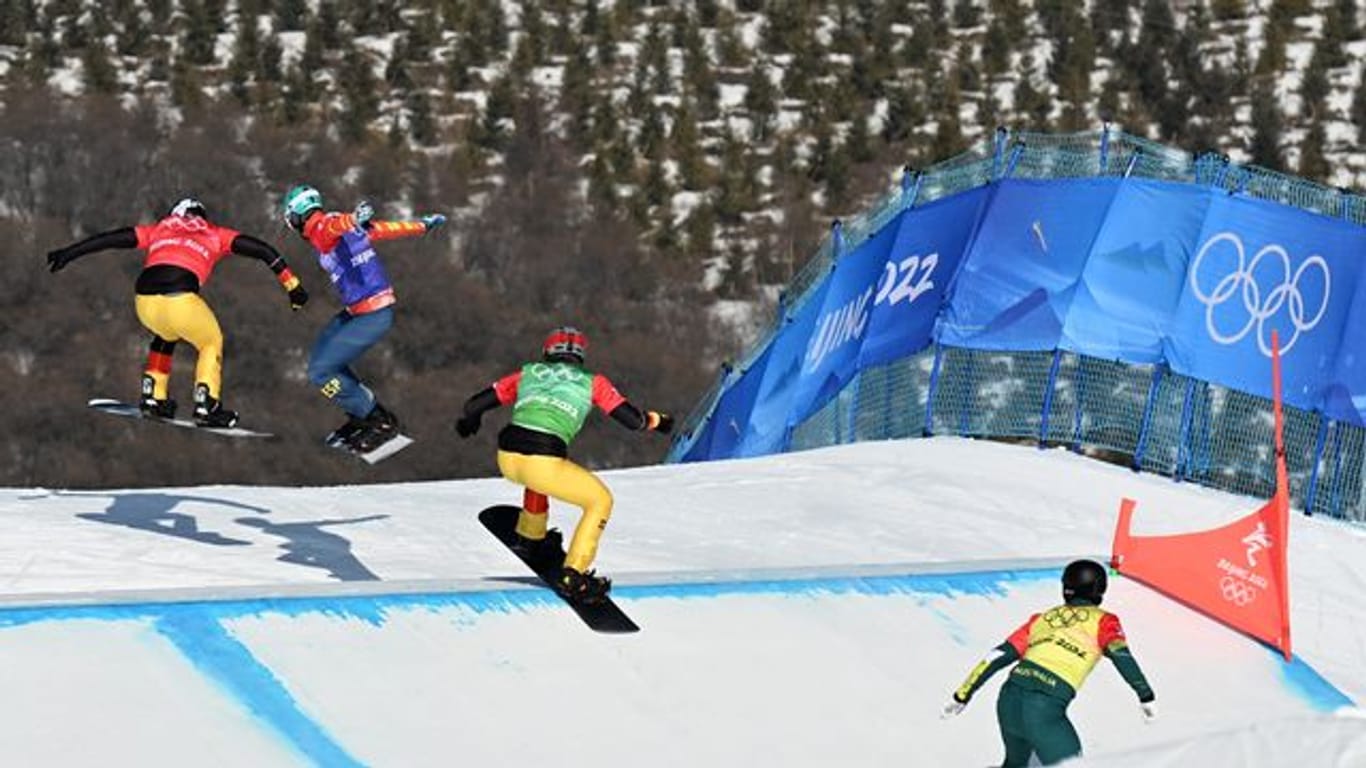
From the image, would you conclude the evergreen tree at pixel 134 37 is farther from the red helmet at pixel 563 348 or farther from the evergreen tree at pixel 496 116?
the red helmet at pixel 563 348

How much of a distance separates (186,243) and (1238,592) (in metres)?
6.91

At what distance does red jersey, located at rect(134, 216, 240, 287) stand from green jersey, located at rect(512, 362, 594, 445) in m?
3.07

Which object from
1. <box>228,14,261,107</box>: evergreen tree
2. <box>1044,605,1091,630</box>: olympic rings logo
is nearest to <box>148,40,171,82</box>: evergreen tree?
<box>228,14,261,107</box>: evergreen tree

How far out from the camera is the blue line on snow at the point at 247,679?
10578 millimetres

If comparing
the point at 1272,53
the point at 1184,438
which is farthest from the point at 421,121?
the point at 1184,438

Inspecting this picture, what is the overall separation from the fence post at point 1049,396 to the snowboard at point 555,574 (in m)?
9.06

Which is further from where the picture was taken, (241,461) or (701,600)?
(241,461)

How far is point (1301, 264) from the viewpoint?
66.6ft

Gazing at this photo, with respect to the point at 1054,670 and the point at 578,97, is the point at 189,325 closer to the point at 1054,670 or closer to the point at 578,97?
the point at 1054,670

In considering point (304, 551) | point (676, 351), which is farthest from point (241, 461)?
point (304, 551)

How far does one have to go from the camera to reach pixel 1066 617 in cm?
1070

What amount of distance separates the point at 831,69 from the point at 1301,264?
39.8m

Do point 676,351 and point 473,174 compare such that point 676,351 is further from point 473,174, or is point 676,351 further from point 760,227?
point 473,174

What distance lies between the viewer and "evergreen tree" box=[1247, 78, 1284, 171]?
52.2 meters
